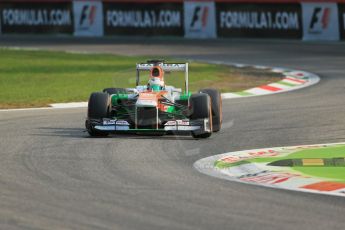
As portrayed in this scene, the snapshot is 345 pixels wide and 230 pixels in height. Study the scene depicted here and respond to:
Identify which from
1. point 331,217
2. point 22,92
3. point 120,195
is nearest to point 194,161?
point 120,195

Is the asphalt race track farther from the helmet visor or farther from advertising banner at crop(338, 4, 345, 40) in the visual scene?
advertising banner at crop(338, 4, 345, 40)

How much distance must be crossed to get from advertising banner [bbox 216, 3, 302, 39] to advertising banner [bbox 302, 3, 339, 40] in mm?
290

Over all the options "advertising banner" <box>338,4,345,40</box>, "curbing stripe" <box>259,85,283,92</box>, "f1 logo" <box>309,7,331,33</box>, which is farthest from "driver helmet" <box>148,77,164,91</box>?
"f1 logo" <box>309,7,331,33</box>

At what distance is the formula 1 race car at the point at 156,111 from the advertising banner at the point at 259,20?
69.7 ft

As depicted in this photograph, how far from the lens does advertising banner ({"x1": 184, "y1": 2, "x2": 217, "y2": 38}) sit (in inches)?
1596

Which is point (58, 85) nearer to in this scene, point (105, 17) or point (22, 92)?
point (22, 92)

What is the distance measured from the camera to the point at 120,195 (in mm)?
10852

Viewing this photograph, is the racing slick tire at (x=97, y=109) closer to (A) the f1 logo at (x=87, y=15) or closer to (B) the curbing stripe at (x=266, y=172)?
(B) the curbing stripe at (x=266, y=172)

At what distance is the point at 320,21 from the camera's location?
3669 cm

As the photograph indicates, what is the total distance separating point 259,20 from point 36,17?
11.6 m

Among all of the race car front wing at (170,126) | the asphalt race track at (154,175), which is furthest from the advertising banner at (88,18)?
the race car front wing at (170,126)

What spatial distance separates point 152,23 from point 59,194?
3212 cm

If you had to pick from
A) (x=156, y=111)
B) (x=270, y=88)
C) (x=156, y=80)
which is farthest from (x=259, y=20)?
(x=156, y=111)

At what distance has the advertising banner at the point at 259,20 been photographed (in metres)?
37.6
